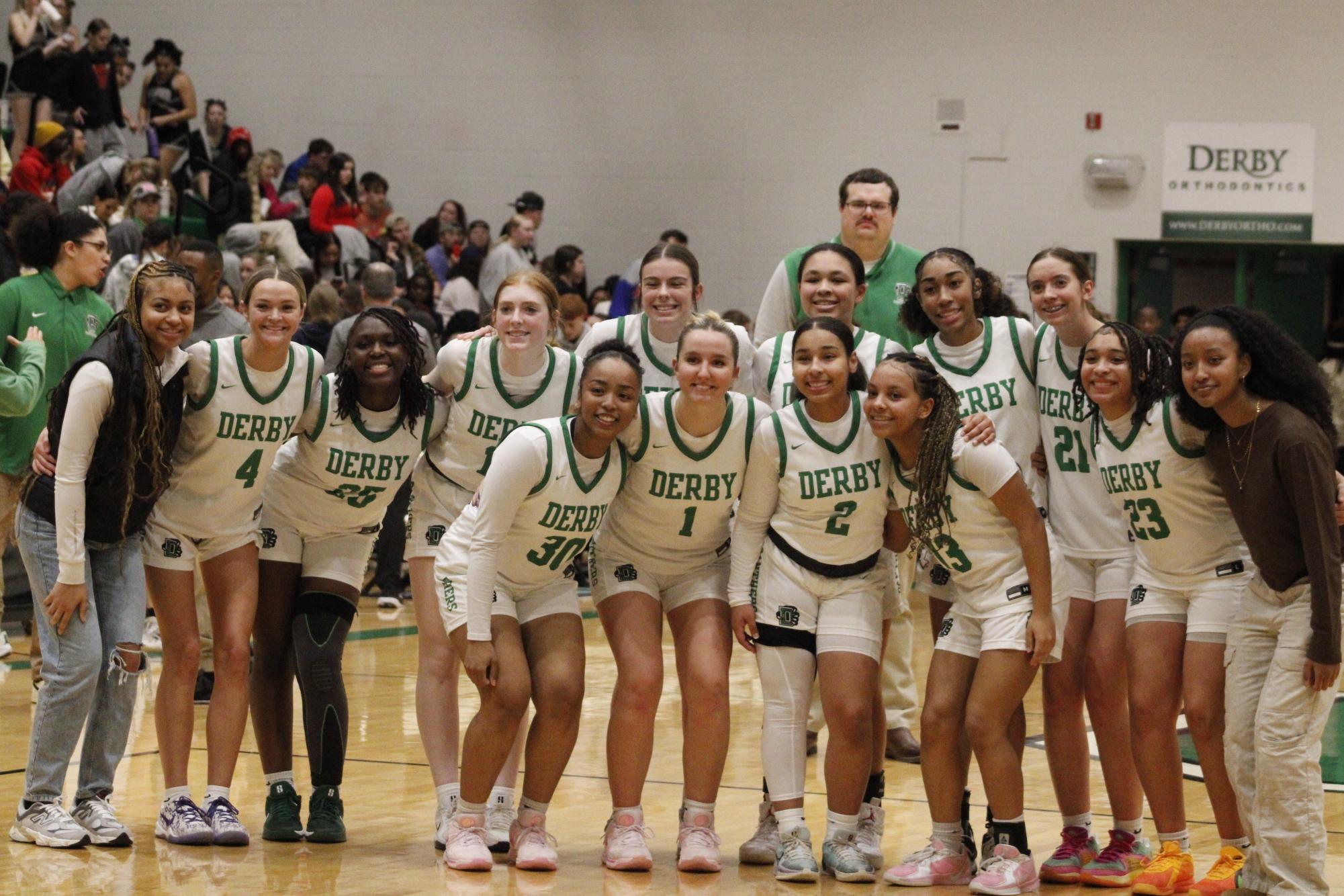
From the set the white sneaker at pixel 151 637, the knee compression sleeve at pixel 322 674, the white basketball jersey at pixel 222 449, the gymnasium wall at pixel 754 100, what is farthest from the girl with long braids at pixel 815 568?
the gymnasium wall at pixel 754 100

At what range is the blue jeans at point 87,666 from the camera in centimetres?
462

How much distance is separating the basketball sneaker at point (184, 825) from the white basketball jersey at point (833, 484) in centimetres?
180

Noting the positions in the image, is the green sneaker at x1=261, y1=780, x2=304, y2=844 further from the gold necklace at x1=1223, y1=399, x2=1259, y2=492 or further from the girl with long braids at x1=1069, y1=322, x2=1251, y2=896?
the gold necklace at x1=1223, y1=399, x2=1259, y2=492

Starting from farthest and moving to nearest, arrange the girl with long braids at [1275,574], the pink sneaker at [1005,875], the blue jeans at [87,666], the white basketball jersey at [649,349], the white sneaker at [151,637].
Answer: the white sneaker at [151,637] < the white basketball jersey at [649,349] < the blue jeans at [87,666] < the pink sneaker at [1005,875] < the girl with long braids at [1275,574]

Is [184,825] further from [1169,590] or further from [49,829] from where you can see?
[1169,590]

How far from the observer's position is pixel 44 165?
12.0 meters

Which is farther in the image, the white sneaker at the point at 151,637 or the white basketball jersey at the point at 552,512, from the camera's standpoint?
the white sneaker at the point at 151,637

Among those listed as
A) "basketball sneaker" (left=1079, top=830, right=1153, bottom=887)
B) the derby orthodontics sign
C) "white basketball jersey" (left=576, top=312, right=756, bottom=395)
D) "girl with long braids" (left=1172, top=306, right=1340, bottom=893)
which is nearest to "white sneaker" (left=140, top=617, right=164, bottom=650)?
"white basketball jersey" (left=576, top=312, right=756, bottom=395)

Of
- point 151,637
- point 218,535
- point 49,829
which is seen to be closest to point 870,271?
point 218,535

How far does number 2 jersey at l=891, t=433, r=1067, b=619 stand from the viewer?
14.9 ft

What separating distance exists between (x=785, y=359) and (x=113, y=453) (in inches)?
75.5

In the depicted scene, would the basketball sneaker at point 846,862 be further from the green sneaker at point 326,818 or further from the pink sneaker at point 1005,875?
the green sneaker at point 326,818

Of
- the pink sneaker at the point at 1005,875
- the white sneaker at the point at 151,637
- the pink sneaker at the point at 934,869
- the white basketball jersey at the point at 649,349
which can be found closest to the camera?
the pink sneaker at the point at 1005,875

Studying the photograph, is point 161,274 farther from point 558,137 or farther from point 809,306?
point 558,137
